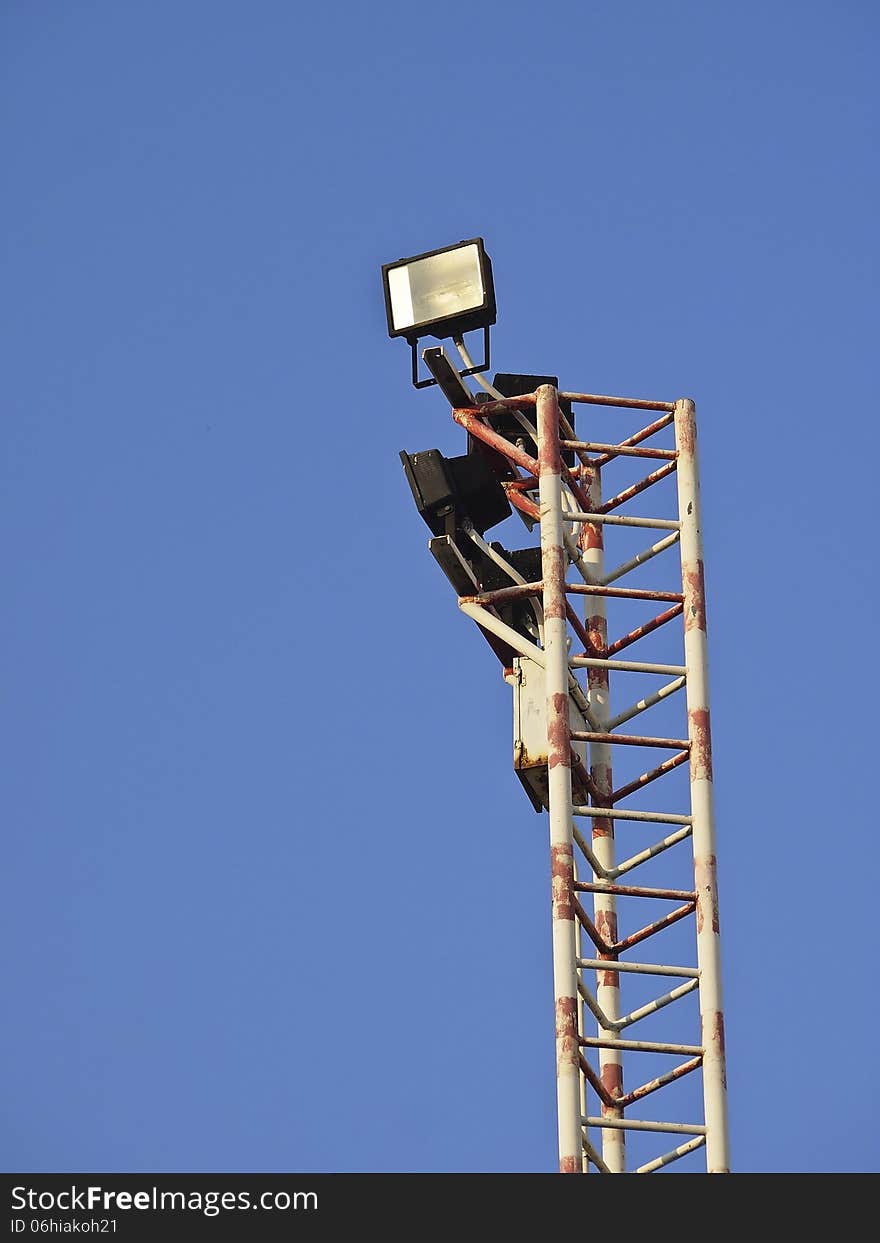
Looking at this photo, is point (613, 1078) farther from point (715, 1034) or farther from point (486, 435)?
point (486, 435)

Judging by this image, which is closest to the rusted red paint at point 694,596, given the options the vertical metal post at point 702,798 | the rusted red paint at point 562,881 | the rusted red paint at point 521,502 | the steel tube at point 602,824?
the vertical metal post at point 702,798

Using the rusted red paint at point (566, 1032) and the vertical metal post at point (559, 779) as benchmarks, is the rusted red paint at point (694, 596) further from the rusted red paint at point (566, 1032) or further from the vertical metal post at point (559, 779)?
the rusted red paint at point (566, 1032)

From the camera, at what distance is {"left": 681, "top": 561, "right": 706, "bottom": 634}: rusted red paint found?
28922 millimetres

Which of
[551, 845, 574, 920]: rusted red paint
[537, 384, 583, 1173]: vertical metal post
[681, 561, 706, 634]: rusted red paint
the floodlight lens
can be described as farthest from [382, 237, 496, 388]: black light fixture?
[551, 845, 574, 920]: rusted red paint

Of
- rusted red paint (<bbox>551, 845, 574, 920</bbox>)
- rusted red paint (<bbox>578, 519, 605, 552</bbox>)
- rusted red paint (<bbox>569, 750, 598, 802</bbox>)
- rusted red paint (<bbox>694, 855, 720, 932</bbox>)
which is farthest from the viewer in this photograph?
rusted red paint (<bbox>578, 519, 605, 552</bbox>)

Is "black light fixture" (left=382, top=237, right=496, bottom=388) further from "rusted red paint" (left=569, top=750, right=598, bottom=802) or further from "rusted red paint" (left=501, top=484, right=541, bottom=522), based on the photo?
"rusted red paint" (left=569, top=750, right=598, bottom=802)

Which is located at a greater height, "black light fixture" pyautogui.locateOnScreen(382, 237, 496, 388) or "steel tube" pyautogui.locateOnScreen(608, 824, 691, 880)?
"black light fixture" pyautogui.locateOnScreen(382, 237, 496, 388)

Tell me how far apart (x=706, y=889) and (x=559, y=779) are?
1.30 meters

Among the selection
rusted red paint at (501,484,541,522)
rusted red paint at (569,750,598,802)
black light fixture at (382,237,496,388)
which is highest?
black light fixture at (382,237,496,388)

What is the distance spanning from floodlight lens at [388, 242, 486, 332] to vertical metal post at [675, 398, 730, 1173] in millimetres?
1998

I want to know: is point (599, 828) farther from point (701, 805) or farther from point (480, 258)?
point (480, 258)

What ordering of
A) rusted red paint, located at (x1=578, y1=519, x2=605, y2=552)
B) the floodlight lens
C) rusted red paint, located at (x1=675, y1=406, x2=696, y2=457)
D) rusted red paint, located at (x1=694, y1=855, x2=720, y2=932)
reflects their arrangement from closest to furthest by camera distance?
rusted red paint, located at (x1=694, y1=855, x2=720, y2=932) < rusted red paint, located at (x1=675, y1=406, x2=696, y2=457) < rusted red paint, located at (x1=578, y1=519, x2=605, y2=552) < the floodlight lens

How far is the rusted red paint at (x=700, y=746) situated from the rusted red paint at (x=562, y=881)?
4.02 ft

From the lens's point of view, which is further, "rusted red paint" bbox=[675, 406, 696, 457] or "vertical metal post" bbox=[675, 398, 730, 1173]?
"rusted red paint" bbox=[675, 406, 696, 457]
